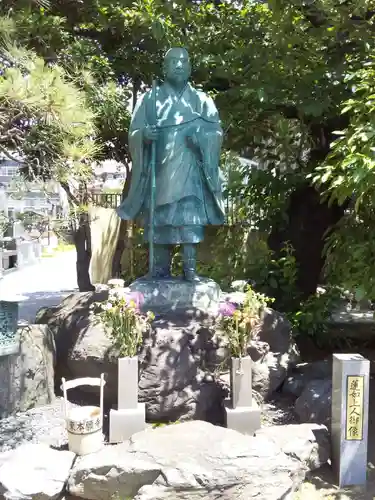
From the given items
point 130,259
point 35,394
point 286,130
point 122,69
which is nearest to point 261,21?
point 286,130

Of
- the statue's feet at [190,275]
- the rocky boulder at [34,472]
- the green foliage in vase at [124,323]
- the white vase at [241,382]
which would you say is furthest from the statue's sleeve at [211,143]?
the rocky boulder at [34,472]

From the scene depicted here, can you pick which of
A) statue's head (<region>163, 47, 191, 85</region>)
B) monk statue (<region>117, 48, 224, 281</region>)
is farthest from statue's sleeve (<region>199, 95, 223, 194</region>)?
statue's head (<region>163, 47, 191, 85</region>)

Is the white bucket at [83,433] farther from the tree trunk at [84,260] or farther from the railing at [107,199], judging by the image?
the railing at [107,199]

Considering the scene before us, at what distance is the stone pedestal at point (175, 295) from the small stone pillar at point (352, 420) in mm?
1399

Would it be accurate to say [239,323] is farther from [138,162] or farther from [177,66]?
[177,66]

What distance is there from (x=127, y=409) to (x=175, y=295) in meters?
1.12

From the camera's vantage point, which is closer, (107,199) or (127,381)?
(127,381)

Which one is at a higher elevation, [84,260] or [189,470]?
[84,260]

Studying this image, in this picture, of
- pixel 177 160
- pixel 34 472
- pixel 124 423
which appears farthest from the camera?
pixel 177 160

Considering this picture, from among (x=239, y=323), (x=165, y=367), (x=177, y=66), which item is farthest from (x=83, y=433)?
(x=177, y=66)

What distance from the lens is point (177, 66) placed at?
444 cm

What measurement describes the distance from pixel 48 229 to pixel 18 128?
0.75 meters

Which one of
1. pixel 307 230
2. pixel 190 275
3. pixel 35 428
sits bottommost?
pixel 35 428

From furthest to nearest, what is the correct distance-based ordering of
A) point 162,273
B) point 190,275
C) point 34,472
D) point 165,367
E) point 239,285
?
point 239,285 → point 162,273 → point 190,275 → point 165,367 → point 34,472
